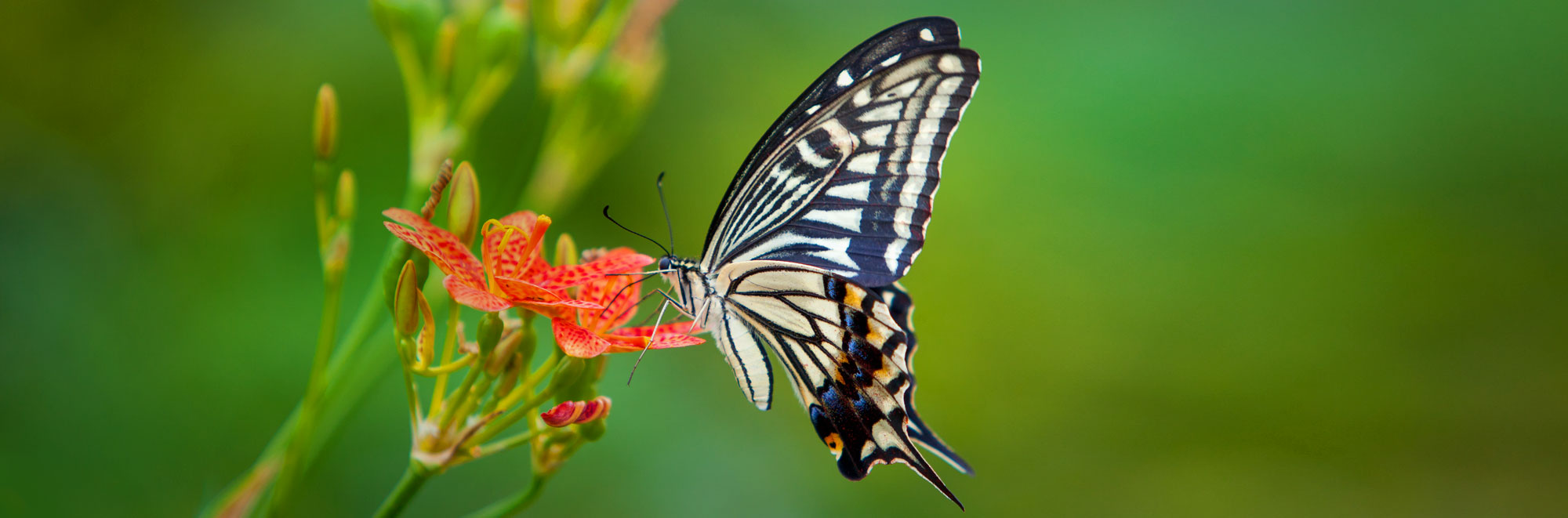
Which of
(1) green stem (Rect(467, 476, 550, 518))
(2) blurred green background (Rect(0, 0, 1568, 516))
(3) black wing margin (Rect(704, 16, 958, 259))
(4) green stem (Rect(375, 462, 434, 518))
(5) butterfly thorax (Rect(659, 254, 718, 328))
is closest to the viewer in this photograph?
(4) green stem (Rect(375, 462, 434, 518))

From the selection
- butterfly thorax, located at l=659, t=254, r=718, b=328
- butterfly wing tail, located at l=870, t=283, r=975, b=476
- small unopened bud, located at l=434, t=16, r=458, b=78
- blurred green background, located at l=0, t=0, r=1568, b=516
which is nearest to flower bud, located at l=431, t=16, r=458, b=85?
small unopened bud, located at l=434, t=16, r=458, b=78

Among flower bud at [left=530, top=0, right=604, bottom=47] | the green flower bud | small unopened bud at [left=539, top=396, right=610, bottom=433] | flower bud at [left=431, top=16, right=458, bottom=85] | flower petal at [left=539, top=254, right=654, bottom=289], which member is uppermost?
flower bud at [left=530, top=0, right=604, bottom=47]

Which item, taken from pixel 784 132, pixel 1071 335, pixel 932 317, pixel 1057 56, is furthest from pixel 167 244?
pixel 1057 56

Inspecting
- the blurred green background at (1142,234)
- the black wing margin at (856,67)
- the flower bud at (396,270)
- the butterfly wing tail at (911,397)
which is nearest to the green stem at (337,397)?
the flower bud at (396,270)

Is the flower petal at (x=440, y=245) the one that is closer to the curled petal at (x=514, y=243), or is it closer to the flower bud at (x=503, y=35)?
the curled petal at (x=514, y=243)

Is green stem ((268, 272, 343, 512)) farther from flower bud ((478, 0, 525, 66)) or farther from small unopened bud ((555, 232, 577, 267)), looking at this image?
flower bud ((478, 0, 525, 66))

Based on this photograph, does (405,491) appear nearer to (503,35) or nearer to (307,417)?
(307,417)

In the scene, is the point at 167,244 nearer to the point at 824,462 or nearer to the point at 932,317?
the point at 824,462
